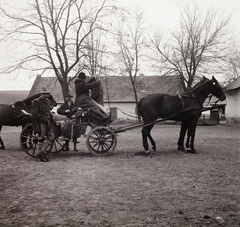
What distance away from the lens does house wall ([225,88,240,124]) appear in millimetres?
→ 26906

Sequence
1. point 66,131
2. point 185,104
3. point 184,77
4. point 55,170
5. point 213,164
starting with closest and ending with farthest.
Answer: point 55,170 → point 213,164 → point 66,131 → point 185,104 → point 184,77

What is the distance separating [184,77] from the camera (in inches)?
1132

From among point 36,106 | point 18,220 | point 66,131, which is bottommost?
point 18,220

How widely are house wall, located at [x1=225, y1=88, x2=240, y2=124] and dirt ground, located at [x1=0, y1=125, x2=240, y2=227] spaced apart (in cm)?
2003

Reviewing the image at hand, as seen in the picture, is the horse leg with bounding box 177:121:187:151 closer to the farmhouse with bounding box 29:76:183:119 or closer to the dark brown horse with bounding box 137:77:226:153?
the dark brown horse with bounding box 137:77:226:153

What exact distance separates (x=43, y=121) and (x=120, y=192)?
11.8ft

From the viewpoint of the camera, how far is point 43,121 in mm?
7871

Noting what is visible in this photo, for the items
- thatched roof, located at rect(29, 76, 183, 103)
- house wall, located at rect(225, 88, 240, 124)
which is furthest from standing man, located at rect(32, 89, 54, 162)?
thatched roof, located at rect(29, 76, 183, 103)

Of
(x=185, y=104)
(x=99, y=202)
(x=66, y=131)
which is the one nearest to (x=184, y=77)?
(x=185, y=104)

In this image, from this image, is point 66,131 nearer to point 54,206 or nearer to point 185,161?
point 185,161

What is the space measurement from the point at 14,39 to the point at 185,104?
41.2 ft

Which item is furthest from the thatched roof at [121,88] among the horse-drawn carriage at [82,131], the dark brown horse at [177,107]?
the horse-drawn carriage at [82,131]

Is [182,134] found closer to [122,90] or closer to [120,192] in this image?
[120,192]

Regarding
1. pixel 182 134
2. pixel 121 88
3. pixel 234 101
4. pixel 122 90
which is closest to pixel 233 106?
pixel 234 101
